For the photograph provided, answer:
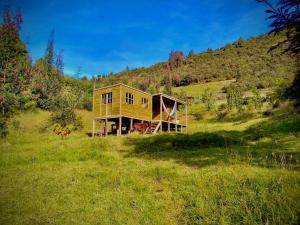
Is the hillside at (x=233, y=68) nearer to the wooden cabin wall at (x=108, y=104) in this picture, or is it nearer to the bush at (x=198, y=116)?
the bush at (x=198, y=116)

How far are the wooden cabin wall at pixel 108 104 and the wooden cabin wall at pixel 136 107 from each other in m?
0.50

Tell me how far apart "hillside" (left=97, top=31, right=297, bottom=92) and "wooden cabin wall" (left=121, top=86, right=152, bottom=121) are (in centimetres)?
2887

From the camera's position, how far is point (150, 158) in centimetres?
1220

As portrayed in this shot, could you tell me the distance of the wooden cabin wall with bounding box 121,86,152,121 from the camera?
2300 centimetres

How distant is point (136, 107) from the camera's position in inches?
978

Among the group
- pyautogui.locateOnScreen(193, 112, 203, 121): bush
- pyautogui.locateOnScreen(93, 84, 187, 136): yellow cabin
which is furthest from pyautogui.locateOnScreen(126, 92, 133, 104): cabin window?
pyautogui.locateOnScreen(193, 112, 203, 121): bush

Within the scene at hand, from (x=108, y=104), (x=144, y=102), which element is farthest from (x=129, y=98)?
(x=144, y=102)

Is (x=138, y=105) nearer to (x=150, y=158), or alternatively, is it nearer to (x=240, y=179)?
(x=150, y=158)

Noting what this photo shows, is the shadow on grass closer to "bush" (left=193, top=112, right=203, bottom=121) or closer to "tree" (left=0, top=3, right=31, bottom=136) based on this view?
"bush" (left=193, top=112, right=203, bottom=121)

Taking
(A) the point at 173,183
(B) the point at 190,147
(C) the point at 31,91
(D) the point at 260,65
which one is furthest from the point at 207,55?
(A) the point at 173,183

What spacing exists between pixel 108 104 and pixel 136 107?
2764 mm

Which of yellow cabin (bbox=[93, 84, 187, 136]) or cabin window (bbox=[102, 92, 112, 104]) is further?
cabin window (bbox=[102, 92, 112, 104])

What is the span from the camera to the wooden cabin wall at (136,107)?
23.0 meters

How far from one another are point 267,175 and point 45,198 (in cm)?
606
